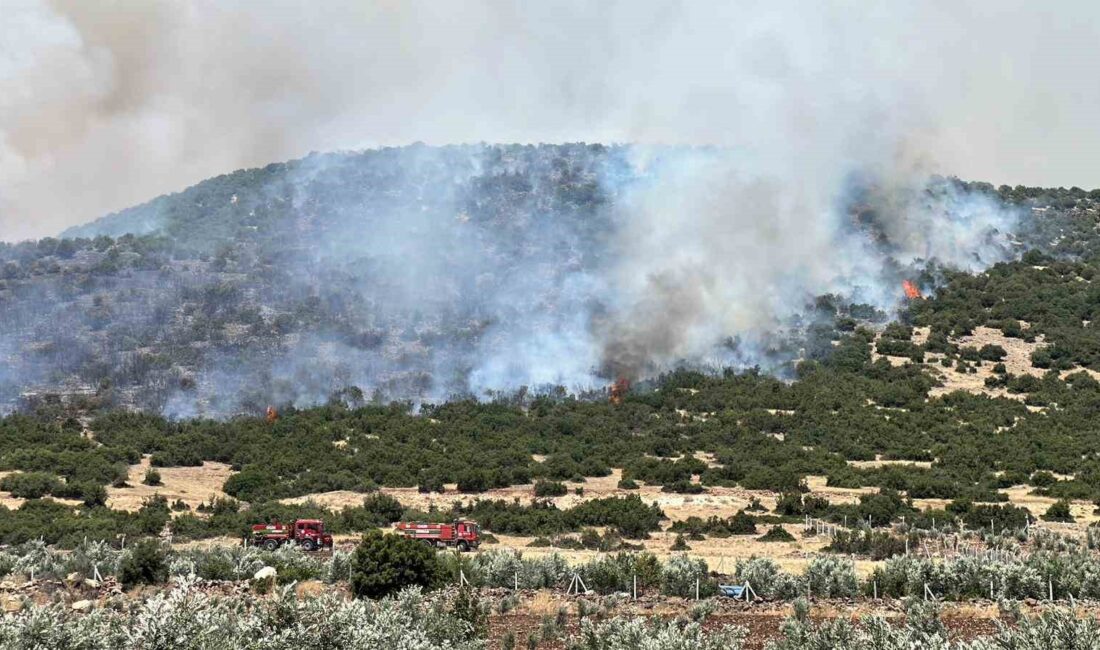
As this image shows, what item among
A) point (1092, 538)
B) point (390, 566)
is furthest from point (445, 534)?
point (1092, 538)

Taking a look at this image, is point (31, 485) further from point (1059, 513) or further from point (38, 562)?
point (1059, 513)

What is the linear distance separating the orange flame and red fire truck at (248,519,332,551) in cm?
4267

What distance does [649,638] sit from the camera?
80.5ft

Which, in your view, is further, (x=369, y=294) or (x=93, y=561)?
(x=369, y=294)

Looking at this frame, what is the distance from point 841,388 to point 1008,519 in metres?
35.5

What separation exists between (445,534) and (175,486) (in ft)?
83.2

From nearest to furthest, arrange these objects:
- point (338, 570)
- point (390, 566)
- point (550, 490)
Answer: point (390, 566), point (338, 570), point (550, 490)

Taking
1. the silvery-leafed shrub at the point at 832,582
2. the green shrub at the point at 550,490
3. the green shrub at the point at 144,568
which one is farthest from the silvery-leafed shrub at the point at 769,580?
the green shrub at the point at 550,490

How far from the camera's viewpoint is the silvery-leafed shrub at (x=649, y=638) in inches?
934

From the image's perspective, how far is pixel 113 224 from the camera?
604 ft

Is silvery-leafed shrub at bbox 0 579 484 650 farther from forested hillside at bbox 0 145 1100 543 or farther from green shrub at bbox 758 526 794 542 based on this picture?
forested hillside at bbox 0 145 1100 543

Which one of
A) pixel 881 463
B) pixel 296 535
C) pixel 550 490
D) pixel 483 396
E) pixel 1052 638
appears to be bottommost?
pixel 1052 638

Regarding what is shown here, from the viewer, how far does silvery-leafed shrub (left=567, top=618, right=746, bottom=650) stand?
23734 mm

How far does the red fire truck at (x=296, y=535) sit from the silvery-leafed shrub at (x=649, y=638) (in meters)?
24.9
